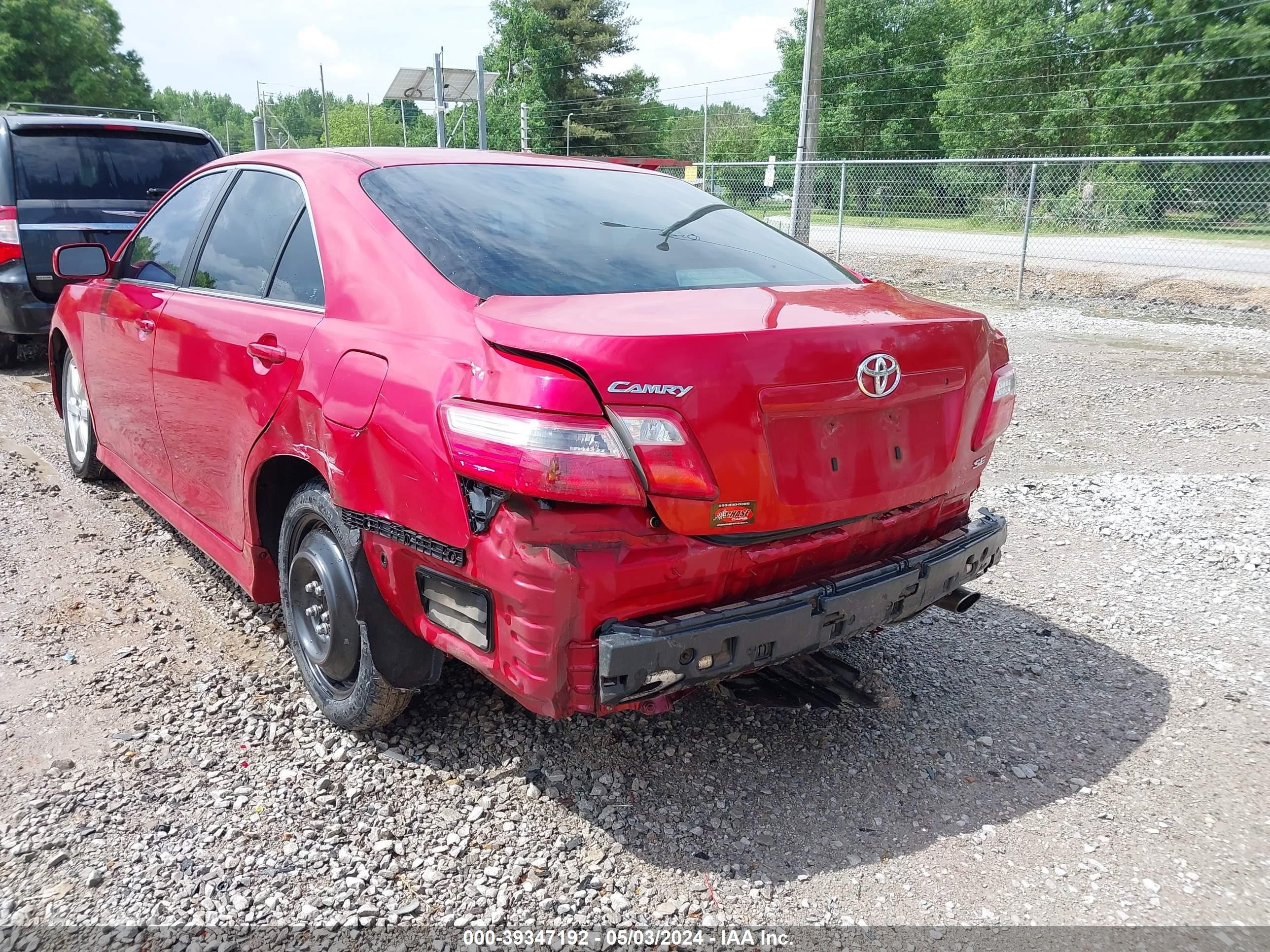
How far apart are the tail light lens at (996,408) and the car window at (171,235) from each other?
2943 millimetres

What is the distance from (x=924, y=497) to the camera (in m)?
2.65

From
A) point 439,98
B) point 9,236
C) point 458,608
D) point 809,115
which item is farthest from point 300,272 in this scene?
point 439,98

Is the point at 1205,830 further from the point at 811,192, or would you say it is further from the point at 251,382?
the point at 811,192

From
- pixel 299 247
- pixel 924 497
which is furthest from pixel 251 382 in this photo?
pixel 924 497

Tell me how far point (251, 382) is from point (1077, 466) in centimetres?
492

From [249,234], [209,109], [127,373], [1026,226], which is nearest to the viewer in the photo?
[249,234]

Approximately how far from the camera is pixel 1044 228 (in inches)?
721

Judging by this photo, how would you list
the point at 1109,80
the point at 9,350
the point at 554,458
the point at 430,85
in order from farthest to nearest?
the point at 430,85 → the point at 1109,80 → the point at 9,350 → the point at 554,458

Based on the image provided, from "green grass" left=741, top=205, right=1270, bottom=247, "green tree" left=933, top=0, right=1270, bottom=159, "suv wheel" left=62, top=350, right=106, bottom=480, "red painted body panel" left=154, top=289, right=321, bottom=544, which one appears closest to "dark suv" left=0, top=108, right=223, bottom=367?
"suv wheel" left=62, top=350, right=106, bottom=480

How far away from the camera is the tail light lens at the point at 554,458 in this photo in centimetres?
201

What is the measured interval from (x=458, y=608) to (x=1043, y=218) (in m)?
19.1

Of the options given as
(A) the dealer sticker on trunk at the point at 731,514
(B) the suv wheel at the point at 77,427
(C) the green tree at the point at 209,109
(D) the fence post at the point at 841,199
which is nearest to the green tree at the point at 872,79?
(D) the fence post at the point at 841,199

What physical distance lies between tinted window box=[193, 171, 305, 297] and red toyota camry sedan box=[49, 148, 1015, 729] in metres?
0.02

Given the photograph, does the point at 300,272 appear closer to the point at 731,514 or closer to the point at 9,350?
the point at 731,514
